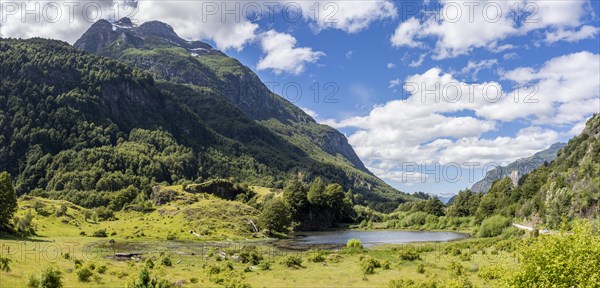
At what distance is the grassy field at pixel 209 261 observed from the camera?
56094 mm

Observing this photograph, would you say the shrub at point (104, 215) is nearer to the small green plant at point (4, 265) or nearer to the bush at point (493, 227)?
the small green plant at point (4, 265)

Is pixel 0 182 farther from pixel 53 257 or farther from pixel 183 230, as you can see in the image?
pixel 183 230

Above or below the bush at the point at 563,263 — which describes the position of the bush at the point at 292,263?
below

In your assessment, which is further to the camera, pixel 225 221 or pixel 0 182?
pixel 225 221

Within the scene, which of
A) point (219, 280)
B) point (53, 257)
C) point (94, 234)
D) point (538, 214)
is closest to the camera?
point (219, 280)

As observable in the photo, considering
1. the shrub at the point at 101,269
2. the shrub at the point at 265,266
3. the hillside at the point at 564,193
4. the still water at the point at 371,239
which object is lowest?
the still water at the point at 371,239

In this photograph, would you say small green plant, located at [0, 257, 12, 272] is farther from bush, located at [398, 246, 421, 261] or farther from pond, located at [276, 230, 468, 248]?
pond, located at [276, 230, 468, 248]

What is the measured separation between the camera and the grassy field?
5609cm

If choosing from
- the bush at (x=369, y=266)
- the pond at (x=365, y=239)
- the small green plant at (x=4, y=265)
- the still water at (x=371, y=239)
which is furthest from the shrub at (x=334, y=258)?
the small green plant at (x=4, y=265)

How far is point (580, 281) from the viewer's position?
34469 millimetres

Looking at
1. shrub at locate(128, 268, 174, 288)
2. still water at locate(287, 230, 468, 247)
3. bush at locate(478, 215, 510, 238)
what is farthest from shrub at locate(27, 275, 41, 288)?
bush at locate(478, 215, 510, 238)

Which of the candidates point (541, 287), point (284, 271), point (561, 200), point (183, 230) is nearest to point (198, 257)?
point (284, 271)

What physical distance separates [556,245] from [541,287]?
434cm

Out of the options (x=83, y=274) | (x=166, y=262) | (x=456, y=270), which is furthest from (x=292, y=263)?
(x=83, y=274)
